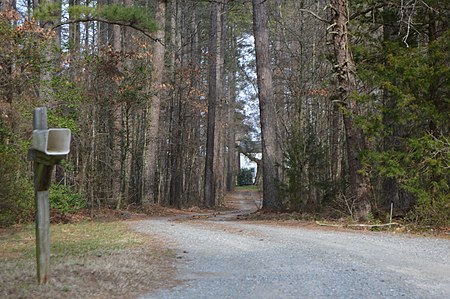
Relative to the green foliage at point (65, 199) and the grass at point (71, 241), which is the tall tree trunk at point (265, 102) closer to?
the green foliage at point (65, 199)

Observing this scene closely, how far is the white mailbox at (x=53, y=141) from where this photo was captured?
4.96 metres

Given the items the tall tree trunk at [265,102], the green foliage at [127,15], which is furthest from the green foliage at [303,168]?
the green foliage at [127,15]

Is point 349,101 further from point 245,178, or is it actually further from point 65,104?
point 245,178

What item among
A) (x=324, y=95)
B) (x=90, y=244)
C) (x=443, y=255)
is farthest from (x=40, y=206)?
(x=324, y=95)

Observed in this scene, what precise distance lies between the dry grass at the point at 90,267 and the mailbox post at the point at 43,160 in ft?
1.09

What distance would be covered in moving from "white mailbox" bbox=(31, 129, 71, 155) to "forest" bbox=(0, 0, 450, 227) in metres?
7.46

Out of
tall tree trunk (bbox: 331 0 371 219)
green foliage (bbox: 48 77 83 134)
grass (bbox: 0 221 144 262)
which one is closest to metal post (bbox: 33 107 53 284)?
grass (bbox: 0 221 144 262)

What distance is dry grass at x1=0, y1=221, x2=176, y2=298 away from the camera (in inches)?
207

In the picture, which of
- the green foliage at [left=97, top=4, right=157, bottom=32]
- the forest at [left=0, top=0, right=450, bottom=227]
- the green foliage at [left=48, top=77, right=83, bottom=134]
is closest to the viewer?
the forest at [left=0, top=0, right=450, bottom=227]

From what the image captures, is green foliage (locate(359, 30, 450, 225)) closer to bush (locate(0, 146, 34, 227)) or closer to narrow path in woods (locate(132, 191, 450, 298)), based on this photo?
narrow path in woods (locate(132, 191, 450, 298))

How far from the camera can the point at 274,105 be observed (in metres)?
18.5

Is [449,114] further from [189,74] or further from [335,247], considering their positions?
[189,74]

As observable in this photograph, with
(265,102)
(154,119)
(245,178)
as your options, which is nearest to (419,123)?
(265,102)

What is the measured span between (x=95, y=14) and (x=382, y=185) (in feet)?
31.4
